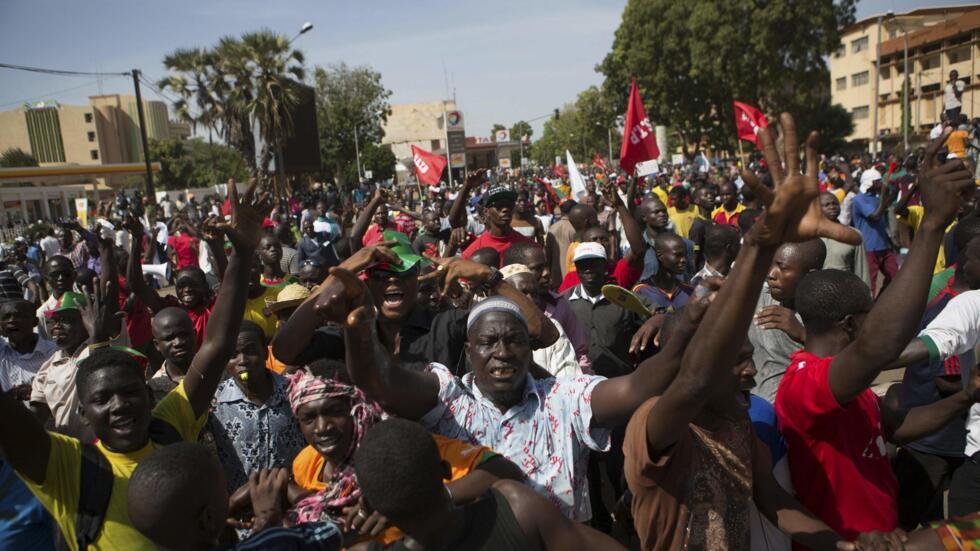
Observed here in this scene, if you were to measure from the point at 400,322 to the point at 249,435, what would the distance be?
839 millimetres

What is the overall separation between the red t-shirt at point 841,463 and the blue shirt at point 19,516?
263cm

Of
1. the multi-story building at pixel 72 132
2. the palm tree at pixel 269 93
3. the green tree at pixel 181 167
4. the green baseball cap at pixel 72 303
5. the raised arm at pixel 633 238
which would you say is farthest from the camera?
the multi-story building at pixel 72 132

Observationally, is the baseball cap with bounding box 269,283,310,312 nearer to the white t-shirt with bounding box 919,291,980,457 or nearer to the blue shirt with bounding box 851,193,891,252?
the white t-shirt with bounding box 919,291,980,457

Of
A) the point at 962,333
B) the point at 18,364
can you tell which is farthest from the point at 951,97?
the point at 18,364

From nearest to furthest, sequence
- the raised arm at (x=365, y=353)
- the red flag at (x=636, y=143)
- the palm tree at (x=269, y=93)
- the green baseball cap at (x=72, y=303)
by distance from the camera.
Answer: the raised arm at (x=365, y=353)
the green baseball cap at (x=72, y=303)
the red flag at (x=636, y=143)
the palm tree at (x=269, y=93)

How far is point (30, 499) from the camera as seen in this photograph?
7.86 feet

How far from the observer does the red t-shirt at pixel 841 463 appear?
2.46 m

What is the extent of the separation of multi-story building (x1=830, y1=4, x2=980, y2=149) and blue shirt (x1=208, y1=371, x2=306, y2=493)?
4246 centimetres

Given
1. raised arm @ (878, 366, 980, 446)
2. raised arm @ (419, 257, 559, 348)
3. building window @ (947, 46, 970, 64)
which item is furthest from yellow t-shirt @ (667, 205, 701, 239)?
building window @ (947, 46, 970, 64)

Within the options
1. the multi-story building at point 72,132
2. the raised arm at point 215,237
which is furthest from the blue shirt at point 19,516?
the multi-story building at point 72,132

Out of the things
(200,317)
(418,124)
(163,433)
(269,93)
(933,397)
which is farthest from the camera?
(418,124)

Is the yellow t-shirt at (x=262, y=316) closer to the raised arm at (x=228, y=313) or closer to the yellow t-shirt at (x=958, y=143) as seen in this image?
the raised arm at (x=228, y=313)

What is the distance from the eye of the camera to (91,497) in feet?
7.34

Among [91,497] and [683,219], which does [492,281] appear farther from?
[683,219]
